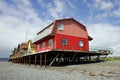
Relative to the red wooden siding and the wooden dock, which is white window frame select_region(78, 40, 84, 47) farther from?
the wooden dock

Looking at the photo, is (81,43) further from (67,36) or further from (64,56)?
(64,56)

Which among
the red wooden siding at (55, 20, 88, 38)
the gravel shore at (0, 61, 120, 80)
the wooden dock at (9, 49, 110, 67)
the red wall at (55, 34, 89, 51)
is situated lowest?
the gravel shore at (0, 61, 120, 80)

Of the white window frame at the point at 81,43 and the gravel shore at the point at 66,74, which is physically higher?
the white window frame at the point at 81,43

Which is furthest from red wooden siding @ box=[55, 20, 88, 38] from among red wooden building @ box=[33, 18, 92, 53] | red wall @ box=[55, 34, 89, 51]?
red wall @ box=[55, 34, 89, 51]

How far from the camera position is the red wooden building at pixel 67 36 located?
29.7 meters

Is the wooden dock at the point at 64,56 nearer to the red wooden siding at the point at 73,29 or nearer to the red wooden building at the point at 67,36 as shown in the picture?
the red wooden building at the point at 67,36

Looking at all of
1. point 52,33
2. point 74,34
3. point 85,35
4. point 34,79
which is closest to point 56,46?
point 52,33

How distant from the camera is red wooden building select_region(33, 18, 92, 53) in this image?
29688 mm

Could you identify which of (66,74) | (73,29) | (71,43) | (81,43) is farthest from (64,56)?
(66,74)

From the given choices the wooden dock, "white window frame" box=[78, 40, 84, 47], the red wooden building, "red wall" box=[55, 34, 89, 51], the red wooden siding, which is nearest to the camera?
the wooden dock

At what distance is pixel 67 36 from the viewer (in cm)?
3080

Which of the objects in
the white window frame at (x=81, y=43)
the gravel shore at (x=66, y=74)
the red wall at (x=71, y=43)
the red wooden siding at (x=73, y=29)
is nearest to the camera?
the gravel shore at (x=66, y=74)

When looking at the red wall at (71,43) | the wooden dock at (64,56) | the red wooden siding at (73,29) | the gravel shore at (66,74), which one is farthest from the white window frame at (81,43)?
the gravel shore at (66,74)

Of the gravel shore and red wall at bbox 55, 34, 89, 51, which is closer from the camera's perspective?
the gravel shore
